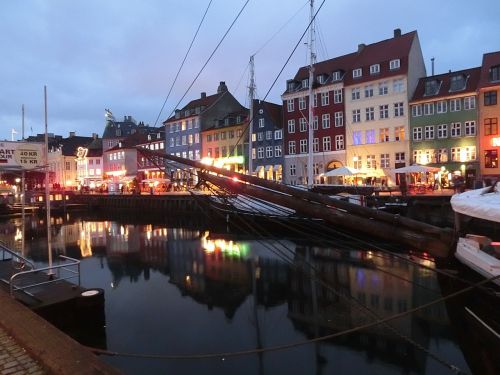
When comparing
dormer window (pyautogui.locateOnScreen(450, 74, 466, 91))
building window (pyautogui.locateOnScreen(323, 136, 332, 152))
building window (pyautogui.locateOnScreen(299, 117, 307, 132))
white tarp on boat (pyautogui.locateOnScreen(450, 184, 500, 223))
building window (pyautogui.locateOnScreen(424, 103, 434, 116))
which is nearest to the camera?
white tarp on boat (pyautogui.locateOnScreen(450, 184, 500, 223))

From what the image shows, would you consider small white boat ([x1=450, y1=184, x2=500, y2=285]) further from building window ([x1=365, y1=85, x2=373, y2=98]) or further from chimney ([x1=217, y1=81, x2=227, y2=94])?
chimney ([x1=217, y1=81, x2=227, y2=94])

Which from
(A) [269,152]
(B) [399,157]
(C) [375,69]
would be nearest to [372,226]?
(B) [399,157]

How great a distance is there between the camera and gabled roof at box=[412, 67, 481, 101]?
166 ft

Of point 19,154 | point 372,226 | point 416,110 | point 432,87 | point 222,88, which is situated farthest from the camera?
point 222,88

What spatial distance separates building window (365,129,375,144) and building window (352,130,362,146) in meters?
0.99

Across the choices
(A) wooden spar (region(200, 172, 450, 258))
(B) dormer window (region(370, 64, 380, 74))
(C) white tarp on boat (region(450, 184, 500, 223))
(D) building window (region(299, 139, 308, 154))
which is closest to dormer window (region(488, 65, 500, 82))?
(B) dormer window (region(370, 64, 380, 74))

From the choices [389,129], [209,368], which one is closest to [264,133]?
[389,129]

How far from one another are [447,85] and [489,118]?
7091 millimetres

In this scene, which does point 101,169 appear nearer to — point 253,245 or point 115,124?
point 115,124

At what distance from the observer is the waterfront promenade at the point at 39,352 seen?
6.28m

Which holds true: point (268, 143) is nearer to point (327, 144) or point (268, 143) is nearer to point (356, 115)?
point (327, 144)

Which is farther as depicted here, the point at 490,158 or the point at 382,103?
the point at 382,103

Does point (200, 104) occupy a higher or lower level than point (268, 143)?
higher

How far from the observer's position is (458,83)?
51469 mm
